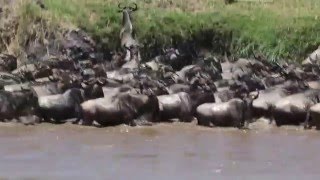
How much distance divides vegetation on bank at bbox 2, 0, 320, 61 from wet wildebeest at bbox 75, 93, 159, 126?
7.95 m

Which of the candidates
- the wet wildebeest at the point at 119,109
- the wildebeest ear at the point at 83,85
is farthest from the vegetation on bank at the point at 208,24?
the wet wildebeest at the point at 119,109

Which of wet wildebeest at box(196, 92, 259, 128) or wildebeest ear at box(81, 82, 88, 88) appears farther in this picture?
wildebeest ear at box(81, 82, 88, 88)

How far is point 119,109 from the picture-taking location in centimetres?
1822

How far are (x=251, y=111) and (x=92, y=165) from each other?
576 cm

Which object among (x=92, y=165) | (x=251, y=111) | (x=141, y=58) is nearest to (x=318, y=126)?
(x=251, y=111)

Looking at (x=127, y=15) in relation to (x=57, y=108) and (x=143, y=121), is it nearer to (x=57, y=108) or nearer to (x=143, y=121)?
(x=57, y=108)

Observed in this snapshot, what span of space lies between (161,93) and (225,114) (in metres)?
2.77

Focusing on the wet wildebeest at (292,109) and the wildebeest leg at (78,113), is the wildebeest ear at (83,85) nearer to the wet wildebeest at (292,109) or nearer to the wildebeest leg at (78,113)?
the wildebeest leg at (78,113)

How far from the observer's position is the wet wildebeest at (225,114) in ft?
58.2

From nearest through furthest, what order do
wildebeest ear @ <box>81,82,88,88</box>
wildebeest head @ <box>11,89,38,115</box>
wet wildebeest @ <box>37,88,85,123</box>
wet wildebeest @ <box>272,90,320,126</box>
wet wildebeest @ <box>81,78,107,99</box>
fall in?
wet wildebeest @ <box>272,90,320,126</box>, wet wildebeest @ <box>37,88,85,123</box>, wildebeest head @ <box>11,89,38,115</box>, wet wildebeest @ <box>81,78,107,99</box>, wildebeest ear @ <box>81,82,88,88</box>

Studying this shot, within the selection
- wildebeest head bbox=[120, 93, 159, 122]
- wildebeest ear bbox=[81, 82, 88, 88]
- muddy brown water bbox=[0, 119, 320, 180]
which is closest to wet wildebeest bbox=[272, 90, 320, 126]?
muddy brown water bbox=[0, 119, 320, 180]

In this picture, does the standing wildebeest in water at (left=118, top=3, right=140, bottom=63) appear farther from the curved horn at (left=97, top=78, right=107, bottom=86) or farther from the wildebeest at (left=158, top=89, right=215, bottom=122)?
the wildebeest at (left=158, top=89, right=215, bottom=122)

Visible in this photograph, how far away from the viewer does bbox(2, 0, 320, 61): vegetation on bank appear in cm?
2650

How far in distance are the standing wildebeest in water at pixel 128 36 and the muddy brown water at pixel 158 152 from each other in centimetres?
752
